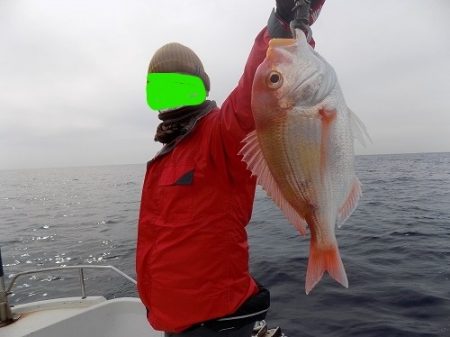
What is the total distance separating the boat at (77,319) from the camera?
13.5ft


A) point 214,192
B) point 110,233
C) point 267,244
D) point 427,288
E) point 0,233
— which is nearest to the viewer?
point 214,192

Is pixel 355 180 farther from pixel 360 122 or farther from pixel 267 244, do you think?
pixel 267 244

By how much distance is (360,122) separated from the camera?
61.0 inches

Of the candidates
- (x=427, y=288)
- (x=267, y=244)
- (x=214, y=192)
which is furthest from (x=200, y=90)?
(x=267, y=244)

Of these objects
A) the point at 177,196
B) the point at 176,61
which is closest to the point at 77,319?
the point at 177,196

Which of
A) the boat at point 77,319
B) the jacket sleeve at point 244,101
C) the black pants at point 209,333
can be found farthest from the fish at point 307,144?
the boat at point 77,319

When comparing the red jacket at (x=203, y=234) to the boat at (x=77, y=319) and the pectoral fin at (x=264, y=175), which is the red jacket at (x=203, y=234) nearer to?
the pectoral fin at (x=264, y=175)

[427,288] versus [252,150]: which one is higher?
[252,150]

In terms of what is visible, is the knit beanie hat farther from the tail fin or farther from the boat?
the boat

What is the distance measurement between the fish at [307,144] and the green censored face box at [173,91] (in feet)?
2.58

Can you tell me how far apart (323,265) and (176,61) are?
57.6 inches

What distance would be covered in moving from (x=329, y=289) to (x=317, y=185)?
6355mm

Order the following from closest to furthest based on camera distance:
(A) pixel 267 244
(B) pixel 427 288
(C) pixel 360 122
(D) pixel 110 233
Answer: (C) pixel 360 122, (B) pixel 427 288, (A) pixel 267 244, (D) pixel 110 233

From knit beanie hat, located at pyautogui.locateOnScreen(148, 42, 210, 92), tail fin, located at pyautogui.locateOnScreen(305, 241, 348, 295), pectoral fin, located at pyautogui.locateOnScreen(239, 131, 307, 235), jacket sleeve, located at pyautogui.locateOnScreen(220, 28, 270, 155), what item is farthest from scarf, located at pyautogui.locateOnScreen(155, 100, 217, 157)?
tail fin, located at pyautogui.locateOnScreen(305, 241, 348, 295)
